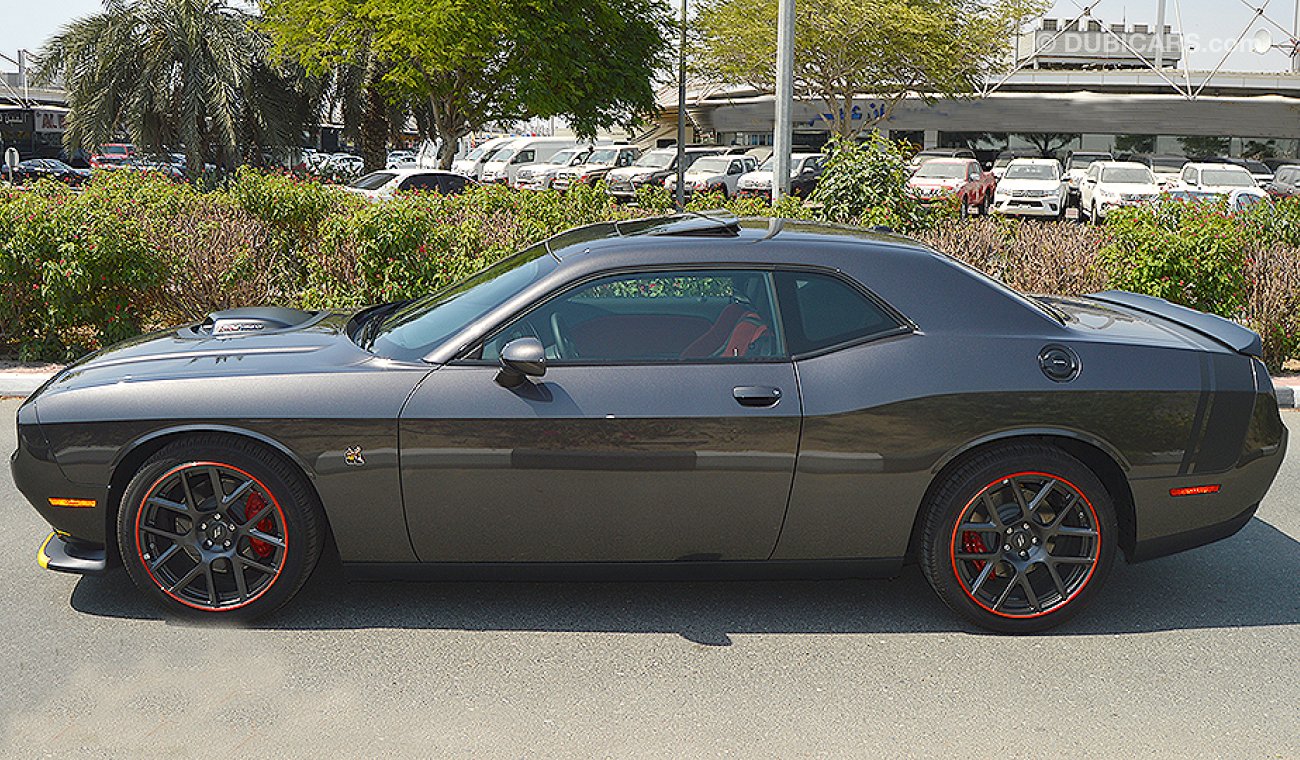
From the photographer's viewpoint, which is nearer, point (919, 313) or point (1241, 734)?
point (1241, 734)

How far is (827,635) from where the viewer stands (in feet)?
15.4

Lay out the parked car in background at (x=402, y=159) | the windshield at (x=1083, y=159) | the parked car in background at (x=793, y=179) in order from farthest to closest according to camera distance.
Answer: the parked car in background at (x=402, y=159), the windshield at (x=1083, y=159), the parked car in background at (x=793, y=179)

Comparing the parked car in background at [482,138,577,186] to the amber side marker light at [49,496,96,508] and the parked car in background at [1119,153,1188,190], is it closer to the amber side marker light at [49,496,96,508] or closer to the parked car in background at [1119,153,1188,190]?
the parked car in background at [1119,153,1188,190]

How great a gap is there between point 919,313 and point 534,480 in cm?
156

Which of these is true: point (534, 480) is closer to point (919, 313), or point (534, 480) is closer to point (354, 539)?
point (354, 539)

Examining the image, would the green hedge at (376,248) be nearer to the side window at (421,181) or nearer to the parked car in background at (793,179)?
the side window at (421,181)

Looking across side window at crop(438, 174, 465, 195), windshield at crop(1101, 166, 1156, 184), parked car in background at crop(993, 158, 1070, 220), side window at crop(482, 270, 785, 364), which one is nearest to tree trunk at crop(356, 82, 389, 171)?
side window at crop(438, 174, 465, 195)

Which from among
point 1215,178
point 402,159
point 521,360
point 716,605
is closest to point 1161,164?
point 1215,178

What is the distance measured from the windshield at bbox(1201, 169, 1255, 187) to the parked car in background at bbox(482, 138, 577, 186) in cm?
2256

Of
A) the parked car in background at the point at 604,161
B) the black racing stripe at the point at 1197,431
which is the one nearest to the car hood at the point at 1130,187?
the parked car in background at the point at 604,161

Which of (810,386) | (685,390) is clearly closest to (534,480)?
(685,390)

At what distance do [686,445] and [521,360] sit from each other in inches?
25.9

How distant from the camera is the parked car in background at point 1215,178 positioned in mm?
29078

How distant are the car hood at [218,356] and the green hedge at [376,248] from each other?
176 inches
